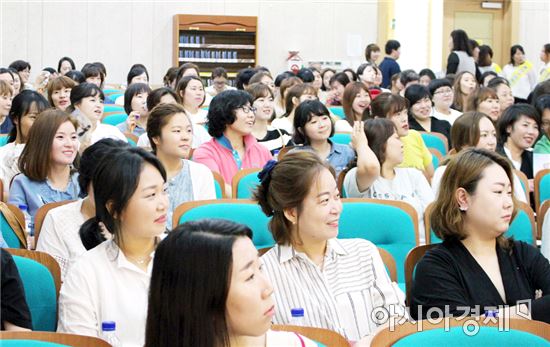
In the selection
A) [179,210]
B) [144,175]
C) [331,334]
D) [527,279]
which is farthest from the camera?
[179,210]

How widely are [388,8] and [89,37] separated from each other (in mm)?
5419

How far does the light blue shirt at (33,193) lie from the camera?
454 centimetres

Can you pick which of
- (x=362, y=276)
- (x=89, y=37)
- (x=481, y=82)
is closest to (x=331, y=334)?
(x=362, y=276)

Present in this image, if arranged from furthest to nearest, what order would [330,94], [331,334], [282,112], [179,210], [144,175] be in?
[330,94] → [282,112] → [179,210] → [144,175] → [331,334]

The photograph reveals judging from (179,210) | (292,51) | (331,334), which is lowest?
(331,334)

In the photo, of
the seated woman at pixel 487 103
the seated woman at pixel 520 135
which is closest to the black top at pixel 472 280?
the seated woman at pixel 520 135

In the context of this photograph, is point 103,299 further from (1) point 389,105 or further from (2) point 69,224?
(1) point 389,105

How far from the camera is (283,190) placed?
10.6 feet

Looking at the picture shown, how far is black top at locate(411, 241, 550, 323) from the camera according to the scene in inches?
124

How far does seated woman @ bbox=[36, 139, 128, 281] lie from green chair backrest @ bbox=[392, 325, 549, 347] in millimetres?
1686

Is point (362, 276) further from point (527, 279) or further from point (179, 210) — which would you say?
point (179, 210)

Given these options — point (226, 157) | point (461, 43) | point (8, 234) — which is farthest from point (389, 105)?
point (461, 43)

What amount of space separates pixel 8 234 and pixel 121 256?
4.02 feet

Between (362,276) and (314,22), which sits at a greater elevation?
(314,22)
